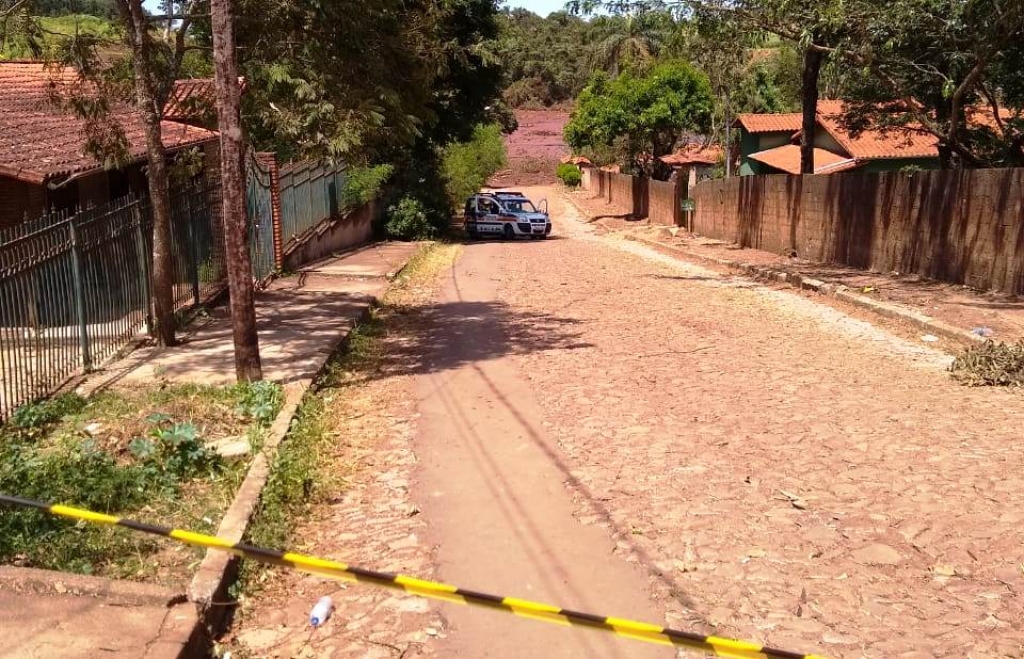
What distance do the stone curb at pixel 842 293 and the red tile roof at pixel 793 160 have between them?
492 inches

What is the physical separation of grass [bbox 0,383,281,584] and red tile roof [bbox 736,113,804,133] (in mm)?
38924

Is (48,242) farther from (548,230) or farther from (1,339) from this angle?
(548,230)

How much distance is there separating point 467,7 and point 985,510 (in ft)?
95.2

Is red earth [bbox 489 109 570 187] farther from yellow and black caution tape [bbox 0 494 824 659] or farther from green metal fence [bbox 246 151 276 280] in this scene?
yellow and black caution tape [bbox 0 494 824 659]

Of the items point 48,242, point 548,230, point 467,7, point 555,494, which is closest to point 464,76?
point 467,7

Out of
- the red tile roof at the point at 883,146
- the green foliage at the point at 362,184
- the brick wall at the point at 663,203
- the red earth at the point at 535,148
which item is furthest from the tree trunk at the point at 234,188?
the red earth at the point at 535,148

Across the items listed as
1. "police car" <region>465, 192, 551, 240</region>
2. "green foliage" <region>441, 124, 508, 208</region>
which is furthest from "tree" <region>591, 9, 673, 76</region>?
"police car" <region>465, 192, 551, 240</region>

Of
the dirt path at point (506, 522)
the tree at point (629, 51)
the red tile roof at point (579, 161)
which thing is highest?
the tree at point (629, 51)

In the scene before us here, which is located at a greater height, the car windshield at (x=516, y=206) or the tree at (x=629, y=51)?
the tree at (x=629, y=51)

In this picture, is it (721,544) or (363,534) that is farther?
(363,534)

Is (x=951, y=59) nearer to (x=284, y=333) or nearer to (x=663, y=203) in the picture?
(x=284, y=333)

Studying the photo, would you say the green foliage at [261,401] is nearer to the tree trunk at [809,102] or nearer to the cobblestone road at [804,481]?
the cobblestone road at [804,481]

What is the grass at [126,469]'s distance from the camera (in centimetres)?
517

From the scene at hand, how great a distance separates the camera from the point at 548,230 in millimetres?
35250
